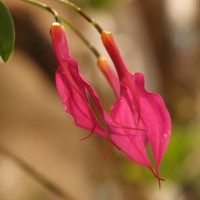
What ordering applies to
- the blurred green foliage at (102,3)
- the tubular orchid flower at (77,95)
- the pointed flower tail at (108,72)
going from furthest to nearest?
the blurred green foliage at (102,3) → the pointed flower tail at (108,72) → the tubular orchid flower at (77,95)

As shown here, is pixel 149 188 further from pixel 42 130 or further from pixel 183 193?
pixel 42 130

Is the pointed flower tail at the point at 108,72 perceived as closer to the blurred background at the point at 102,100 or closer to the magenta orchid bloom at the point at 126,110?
the magenta orchid bloom at the point at 126,110

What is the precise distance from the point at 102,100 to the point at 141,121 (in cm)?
105

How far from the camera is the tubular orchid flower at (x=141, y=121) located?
0.24 metres

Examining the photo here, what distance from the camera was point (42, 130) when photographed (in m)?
1.70

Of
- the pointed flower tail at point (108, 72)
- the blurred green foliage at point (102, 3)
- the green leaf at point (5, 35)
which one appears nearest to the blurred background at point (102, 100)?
the blurred green foliage at point (102, 3)

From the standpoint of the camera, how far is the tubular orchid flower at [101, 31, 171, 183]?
24 cm

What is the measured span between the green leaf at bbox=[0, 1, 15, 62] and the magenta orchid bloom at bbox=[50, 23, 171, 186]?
46 mm

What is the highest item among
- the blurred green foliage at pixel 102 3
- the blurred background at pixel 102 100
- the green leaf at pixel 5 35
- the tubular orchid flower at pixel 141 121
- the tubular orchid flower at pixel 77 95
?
the blurred green foliage at pixel 102 3

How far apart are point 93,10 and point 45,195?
1.11 meters

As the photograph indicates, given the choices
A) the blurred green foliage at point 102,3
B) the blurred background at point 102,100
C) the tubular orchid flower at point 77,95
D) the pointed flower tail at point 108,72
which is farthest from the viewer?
the blurred green foliage at point 102,3

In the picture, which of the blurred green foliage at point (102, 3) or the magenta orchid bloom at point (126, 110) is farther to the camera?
the blurred green foliage at point (102, 3)

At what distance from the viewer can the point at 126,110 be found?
0.81 ft

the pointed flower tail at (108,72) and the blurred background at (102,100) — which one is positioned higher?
the pointed flower tail at (108,72)
